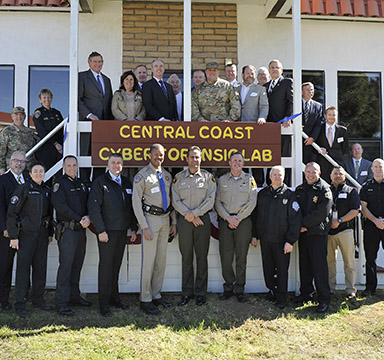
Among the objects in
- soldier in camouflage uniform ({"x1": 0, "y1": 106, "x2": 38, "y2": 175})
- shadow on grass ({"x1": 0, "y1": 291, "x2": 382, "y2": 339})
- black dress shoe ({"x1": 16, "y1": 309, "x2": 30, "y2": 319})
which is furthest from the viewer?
soldier in camouflage uniform ({"x1": 0, "y1": 106, "x2": 38, "y2": 175})

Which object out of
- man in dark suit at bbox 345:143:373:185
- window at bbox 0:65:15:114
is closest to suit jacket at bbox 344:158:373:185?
man in dark suit at bbox 345:143:373:185

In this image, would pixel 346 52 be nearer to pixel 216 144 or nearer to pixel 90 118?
pixel 216 144

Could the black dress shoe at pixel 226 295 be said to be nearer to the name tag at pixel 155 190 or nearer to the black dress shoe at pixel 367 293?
the name tag at pixel 155 190

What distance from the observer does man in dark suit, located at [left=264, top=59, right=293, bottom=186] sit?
6.06 metres

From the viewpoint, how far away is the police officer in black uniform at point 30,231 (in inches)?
193

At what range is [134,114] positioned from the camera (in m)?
5.88

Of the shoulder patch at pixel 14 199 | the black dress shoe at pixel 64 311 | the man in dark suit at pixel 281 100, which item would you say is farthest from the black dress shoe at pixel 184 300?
the shoulder patch at pixel 14 199

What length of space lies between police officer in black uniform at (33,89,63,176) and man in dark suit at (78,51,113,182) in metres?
0.63

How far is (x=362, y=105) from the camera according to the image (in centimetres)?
838

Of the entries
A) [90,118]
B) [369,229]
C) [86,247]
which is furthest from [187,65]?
[369,229]

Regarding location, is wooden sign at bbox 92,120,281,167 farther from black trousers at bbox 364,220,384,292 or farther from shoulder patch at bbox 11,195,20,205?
black trousers at bbox 364,220,384,292

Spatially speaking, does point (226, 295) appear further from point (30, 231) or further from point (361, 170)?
point (361, 170)

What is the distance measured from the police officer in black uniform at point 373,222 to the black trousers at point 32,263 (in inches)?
164

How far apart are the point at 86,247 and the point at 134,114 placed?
1.88 meters
